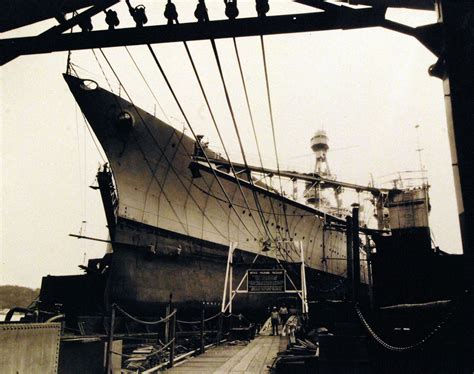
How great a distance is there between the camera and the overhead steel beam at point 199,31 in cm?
346

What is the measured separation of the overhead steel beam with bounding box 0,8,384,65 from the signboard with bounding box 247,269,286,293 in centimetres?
657

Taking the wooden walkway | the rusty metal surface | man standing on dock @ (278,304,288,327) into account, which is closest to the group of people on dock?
man standing on dock @ (278,304,288,327)

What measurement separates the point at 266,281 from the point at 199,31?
683 centimetres

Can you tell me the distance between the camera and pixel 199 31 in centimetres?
356

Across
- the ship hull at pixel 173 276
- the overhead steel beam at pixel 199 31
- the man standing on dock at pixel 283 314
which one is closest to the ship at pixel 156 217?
the ship hull at pixel 173 276

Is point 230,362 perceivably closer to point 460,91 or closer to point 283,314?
point 460,91

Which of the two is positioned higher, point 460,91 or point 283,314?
point 460,91

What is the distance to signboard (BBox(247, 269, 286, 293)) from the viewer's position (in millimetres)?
8820

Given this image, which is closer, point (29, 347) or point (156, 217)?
point (29, 347)

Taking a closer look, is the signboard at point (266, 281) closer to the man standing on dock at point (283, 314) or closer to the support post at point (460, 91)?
the support post at point (460, 91)

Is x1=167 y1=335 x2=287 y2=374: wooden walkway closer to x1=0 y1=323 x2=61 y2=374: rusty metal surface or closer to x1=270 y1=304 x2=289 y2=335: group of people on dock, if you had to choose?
x1=0 y1=323 x2=61 y2=374: rusty metal surface

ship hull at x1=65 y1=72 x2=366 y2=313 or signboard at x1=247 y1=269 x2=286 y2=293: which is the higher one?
ship hull at x1=65 y1=72 x2=366 y2=313

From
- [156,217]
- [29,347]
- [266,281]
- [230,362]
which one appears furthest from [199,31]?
[156,217]

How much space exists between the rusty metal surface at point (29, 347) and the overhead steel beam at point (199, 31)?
3.00 metres
